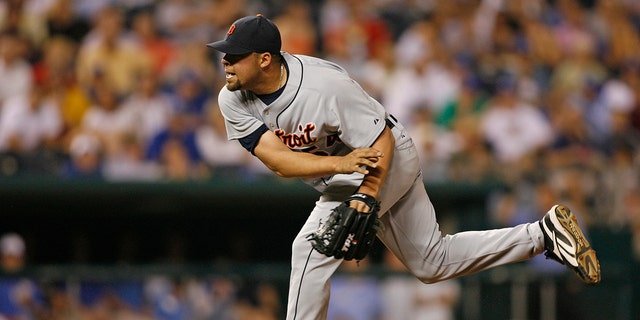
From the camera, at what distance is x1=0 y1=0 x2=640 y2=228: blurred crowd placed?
9.14 m

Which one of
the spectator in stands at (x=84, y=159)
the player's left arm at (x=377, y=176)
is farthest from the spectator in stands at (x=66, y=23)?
the player's left arm at (x=377, y=176)

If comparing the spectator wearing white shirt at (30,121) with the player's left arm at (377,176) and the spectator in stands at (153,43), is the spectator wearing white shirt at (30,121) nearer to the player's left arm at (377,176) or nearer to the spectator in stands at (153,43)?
the spectator in stands at (153,43)

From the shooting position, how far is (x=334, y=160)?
4797 millimetres

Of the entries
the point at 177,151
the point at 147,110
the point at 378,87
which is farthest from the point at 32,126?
the point at 378,87

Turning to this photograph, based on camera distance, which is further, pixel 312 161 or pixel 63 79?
pixel 63 79

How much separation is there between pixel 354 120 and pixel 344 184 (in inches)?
14.9

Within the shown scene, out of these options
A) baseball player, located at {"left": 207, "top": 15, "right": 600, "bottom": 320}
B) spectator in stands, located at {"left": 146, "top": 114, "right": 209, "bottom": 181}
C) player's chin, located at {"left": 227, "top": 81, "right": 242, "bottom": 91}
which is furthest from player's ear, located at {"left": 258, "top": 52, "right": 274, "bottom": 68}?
spectator in stands, located at {"left": 146, "top": 114, "right": 209, "bottom": 181}

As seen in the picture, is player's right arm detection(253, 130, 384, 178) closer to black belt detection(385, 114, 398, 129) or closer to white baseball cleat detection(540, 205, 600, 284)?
black belt detection(385, 114, 398, 129)

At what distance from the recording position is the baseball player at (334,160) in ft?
16.0

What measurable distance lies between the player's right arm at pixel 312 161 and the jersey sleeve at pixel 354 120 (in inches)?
6.0

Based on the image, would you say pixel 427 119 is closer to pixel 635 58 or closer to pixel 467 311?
pixel 467 311

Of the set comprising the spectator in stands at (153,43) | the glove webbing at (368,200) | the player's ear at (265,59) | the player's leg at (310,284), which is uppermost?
the spectator in stands at (153,43)

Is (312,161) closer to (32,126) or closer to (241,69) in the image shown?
(241,69)

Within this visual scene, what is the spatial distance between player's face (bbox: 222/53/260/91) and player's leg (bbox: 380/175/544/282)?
1.10 meters
